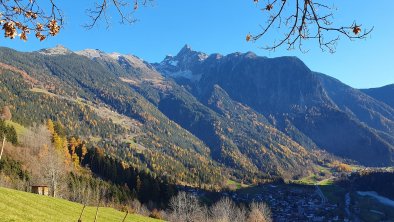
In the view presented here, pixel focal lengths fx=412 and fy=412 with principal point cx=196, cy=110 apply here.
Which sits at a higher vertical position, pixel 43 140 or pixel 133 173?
pixel 43 140

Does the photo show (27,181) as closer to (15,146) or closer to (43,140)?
(15,146)

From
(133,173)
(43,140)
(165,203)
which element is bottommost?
(165,203)

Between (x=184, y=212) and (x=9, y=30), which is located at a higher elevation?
(x=9, y=30)

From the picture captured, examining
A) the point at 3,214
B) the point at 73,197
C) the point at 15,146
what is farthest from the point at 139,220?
the point at 15,146

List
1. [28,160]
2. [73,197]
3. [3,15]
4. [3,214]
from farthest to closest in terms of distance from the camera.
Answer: [28,160] < [73,197] < [3,214] < [3,15]

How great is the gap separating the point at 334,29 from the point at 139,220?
148ft

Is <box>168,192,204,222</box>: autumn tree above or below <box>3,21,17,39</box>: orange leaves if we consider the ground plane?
below

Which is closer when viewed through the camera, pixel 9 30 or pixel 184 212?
pixel 9 30

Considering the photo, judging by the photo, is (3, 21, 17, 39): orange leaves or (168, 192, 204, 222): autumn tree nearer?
(3, 21, 17, 39): orange leaves

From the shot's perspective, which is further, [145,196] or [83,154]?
[83,154]

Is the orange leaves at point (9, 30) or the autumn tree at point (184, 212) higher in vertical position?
the orange leaves at point (9, 30)

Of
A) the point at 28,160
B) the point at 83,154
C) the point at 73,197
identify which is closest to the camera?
the point at 73,197

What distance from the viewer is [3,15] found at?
6500mm

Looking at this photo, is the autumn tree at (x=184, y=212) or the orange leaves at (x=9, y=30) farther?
the autumn tree at (x=184, y=212)
